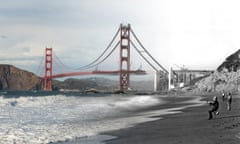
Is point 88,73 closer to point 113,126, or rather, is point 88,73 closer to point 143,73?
point 143,73

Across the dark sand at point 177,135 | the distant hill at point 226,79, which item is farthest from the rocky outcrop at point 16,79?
the dark sand at point 177,135

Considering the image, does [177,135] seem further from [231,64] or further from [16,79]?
[16,79]

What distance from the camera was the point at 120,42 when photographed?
87.4m

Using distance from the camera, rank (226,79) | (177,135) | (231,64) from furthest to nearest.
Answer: (231,64)
(226,79)
(177,135)

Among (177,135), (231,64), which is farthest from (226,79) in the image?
(177,135)

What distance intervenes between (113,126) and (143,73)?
61050 mm

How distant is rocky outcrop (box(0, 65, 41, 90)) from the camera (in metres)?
111

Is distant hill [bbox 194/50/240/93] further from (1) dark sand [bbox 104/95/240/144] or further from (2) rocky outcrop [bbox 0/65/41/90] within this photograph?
(1) dark sand [bbox 104/95/240/144]

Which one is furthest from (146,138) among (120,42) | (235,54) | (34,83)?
(34,83)

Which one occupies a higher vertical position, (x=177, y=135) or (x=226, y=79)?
(x=226, y=79)

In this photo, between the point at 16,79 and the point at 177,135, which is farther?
the point at 16,79

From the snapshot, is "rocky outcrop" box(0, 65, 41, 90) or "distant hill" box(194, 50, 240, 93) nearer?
"distant hill" box(194, 50, 240, 93)

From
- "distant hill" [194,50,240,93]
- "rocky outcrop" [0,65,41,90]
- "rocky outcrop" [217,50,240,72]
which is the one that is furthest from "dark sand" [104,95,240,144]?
"rocky outcrop" [0,65,41,90]

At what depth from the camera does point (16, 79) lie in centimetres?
11581
